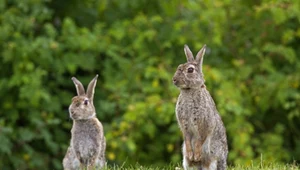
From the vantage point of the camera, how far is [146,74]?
47.4ft

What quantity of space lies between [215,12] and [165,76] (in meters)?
1.63

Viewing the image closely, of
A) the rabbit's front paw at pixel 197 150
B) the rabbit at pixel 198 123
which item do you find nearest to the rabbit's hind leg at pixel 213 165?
the rabbit at pixel 198 123

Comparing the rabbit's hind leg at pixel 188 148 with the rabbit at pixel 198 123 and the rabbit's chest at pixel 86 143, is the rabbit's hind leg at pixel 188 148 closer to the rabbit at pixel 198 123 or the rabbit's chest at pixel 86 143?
the rabbit at pixel 198 123

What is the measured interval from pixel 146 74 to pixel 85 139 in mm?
4144

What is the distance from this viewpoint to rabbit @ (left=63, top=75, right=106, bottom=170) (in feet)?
34.0

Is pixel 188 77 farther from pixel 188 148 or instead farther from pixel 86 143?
pixel 86 143

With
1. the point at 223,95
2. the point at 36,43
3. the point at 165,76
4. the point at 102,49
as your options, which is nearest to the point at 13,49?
the point at 36,43

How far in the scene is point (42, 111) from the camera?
48.7ft

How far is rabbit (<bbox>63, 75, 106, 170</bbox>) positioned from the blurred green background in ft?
11.7

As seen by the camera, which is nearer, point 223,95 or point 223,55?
point 223,95

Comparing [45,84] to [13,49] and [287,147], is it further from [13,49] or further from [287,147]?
[287,147]

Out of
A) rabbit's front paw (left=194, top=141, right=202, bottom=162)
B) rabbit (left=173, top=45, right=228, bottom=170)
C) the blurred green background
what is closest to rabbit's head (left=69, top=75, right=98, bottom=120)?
rabbit (left=173, top=45, right=228, bottom=170)

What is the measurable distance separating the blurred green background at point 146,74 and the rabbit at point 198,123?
4.64m

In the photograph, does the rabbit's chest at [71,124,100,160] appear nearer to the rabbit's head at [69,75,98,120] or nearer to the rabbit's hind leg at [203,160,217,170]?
the rabbit's head at [69,75,98,120]
